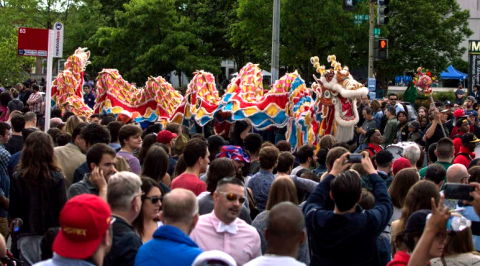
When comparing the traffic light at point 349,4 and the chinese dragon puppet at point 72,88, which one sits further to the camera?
the traffic light at point 349,4

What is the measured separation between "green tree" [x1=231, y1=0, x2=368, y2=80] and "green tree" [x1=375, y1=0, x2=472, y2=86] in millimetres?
2620

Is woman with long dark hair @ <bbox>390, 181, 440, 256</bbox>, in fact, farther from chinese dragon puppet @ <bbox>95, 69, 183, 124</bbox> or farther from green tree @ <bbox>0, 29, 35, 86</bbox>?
green tree @ <bbox>0, 29, 35, 86</bbox>

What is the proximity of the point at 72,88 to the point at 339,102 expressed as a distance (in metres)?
7.91

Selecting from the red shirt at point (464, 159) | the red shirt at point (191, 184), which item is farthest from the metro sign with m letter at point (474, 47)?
the red shirt at point (191, 184)

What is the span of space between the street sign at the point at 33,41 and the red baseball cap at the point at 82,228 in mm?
7122

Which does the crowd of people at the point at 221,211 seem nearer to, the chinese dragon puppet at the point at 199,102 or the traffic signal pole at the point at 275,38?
the chinese dragon puppet at the point at 199,102

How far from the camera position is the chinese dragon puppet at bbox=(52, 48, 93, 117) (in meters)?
17.7

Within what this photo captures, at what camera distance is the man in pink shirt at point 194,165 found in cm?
616

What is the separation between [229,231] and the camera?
4738 millimetres

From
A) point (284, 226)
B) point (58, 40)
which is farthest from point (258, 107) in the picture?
point (284, 226)

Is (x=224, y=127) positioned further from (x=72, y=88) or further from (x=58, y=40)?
(x=58, y=40)

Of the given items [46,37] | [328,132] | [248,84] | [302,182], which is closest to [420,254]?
[302,182]

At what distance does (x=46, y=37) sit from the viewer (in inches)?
403

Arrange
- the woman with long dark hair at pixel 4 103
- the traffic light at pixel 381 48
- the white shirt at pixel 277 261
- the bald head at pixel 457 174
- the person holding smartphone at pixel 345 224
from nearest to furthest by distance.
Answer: the white shirt at pixel 277 261 < the person holding smartphone at pixel 345 224 < the bald head at pixel 457 174 < the woman with long dark hair at pixel 4 103 < the traffic light at pixel 381 48
